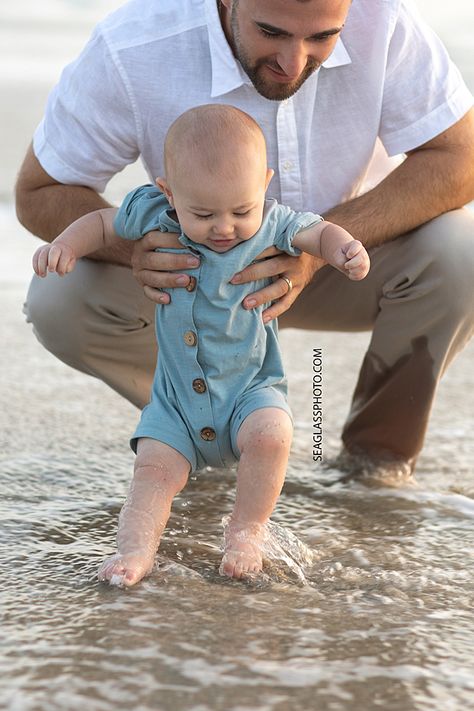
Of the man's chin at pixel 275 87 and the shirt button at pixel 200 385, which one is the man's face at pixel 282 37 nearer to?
the man's chin at pixel 275 87

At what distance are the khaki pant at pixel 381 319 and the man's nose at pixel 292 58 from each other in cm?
61

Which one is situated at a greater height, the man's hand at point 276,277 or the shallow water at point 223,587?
the man's hand at point 276,277

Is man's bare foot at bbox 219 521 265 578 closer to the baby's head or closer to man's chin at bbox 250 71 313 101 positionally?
the baby's head

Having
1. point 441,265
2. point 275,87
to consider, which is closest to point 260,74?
point 275,87

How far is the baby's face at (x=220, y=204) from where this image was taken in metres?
2.18

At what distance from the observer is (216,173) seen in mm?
2170

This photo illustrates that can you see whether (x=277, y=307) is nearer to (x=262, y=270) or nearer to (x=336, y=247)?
(x=262, y=270)

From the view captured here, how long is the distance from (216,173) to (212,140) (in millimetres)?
75

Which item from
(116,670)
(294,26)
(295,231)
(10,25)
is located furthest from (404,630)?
(10,25)

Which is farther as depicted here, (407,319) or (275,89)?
(407,319)

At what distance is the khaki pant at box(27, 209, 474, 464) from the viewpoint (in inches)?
114

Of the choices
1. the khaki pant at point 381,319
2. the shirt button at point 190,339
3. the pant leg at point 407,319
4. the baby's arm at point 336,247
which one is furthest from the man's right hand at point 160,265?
the pant leg at point 407,319

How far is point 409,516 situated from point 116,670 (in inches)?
43.6

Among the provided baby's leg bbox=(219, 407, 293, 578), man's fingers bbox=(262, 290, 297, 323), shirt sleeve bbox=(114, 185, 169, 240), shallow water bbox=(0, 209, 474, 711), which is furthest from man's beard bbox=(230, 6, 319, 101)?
shallow water bbox=(0, 209, 474, 711)
